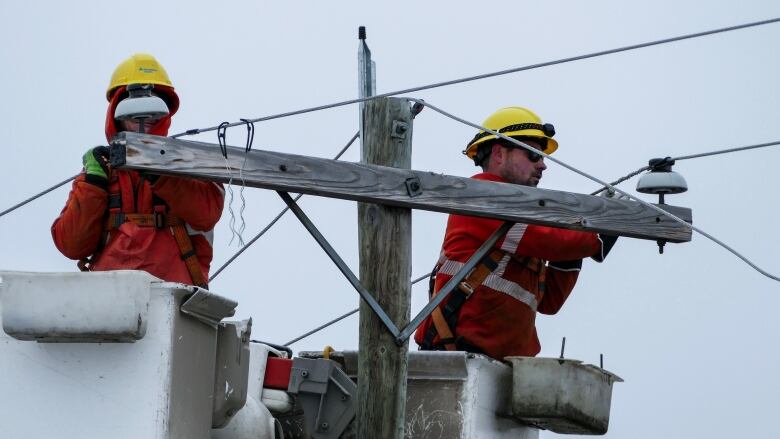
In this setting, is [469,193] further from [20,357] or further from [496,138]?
[20,357]

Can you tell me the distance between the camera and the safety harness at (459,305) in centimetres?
897

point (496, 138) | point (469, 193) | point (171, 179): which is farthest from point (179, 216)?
point (496, 138)

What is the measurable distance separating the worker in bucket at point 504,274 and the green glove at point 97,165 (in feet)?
6.92

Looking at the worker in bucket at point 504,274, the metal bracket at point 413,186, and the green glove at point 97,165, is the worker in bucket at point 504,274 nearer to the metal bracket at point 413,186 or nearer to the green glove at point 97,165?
the metal bracket at point 413,186

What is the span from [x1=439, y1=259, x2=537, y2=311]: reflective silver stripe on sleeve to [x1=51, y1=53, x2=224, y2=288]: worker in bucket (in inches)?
62.2

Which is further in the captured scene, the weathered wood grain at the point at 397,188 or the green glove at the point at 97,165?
the green glove at the point at 97,165

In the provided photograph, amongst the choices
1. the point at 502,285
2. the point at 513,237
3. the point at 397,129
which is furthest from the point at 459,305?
the point at 397,129

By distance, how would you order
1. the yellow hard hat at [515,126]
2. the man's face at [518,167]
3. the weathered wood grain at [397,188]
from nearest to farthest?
the weathered wood grain at [397,188] < the man's face at [518,167] < the yellow hard hat at [515,126]

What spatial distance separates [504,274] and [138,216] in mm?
2141

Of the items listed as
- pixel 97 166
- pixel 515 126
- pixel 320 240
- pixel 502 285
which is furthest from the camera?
pixel 515 126

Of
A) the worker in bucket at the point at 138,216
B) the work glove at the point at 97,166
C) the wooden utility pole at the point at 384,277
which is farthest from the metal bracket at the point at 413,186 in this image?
the work glove at the point at 97,166

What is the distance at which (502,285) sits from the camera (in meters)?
9.04

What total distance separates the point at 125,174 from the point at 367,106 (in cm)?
137

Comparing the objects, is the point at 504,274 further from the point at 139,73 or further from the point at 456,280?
the point at 139,73
